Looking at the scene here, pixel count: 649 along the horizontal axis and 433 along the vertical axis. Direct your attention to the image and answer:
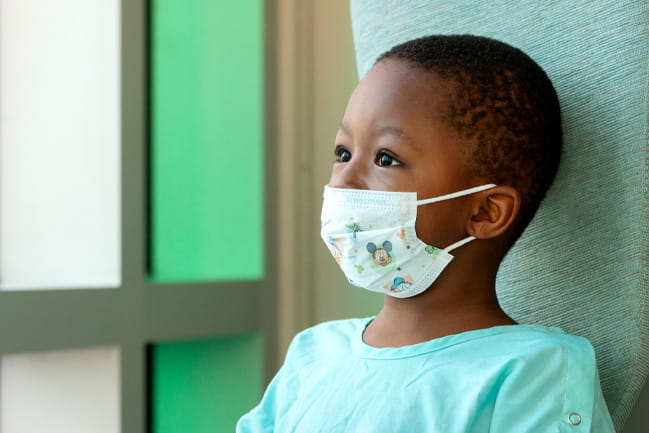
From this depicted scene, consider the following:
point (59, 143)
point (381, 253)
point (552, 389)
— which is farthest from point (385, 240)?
point (59, 143)

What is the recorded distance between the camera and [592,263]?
92 centimetres

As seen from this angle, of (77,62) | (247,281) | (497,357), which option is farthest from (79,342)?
(497,357)

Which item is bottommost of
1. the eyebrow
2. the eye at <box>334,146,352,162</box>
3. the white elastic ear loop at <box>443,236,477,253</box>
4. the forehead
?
the white elastic ear loop at <box>443,236,477,253</box>

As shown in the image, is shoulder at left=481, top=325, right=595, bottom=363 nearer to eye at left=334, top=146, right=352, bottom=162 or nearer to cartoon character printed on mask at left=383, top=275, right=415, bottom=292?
cartoon character printed on mask at left=383, top=275, right=415, bottom=292

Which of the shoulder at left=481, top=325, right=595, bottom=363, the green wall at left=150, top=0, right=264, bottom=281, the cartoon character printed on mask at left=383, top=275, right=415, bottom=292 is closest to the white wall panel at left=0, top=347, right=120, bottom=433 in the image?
the green wall at left=150, top=0, right=264, bottom=281

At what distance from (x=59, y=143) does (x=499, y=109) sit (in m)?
1.39

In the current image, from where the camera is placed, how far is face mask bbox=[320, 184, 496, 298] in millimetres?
847

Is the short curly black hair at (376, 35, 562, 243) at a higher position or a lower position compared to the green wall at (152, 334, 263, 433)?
higher

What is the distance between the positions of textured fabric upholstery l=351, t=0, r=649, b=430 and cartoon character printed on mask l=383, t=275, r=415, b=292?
0.71ft

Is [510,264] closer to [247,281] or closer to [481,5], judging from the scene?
[481,5]

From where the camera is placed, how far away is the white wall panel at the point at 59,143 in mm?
1777

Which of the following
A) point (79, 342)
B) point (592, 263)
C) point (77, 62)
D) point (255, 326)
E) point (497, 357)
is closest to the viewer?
point (497, 357)

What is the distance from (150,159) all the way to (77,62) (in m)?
0.31

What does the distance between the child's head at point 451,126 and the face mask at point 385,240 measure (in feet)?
0.04
